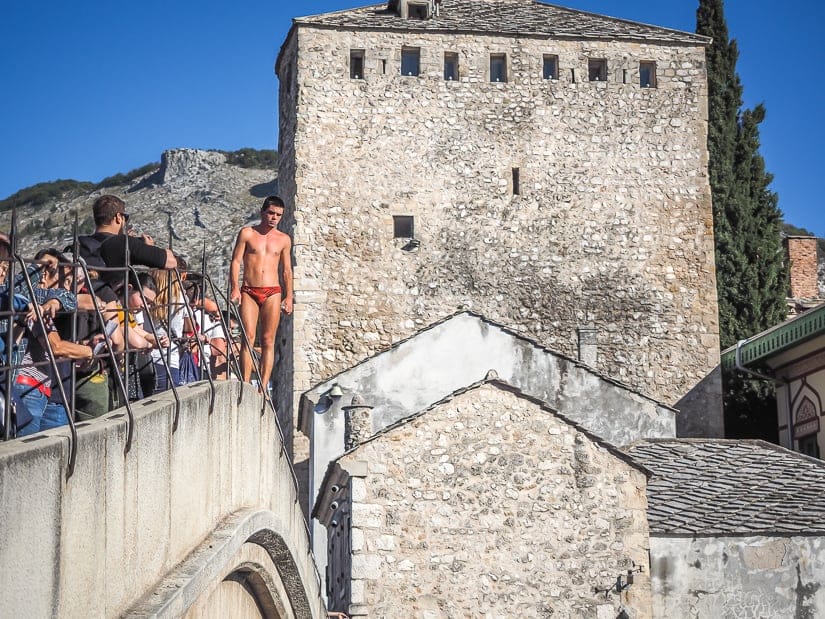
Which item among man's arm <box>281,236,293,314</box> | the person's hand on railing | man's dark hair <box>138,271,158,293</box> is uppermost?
man's arm <box>281,236,293,314</box>

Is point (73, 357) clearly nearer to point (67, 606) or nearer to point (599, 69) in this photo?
point (67, 606)

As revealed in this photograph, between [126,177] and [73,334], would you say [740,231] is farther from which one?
[126,177]

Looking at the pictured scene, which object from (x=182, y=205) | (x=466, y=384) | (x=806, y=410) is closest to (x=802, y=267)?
(x=806, y=410)

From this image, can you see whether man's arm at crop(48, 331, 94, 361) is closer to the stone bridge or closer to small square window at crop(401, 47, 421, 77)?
the stone bridge

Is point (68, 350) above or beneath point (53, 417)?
above

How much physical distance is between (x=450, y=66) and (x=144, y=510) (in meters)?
24.6

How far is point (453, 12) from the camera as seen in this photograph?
31.2m

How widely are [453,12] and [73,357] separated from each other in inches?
1016

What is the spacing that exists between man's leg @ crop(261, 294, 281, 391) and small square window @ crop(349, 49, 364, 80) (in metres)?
18.0

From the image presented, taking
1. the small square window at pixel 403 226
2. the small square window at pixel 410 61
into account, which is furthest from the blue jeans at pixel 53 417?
the small square window at pixel 410 61

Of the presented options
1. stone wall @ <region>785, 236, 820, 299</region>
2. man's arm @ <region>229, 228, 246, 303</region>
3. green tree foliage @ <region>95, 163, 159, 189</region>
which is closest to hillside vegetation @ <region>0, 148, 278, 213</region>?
green tree foliage @ <region>95, 163, 159, 189</region>

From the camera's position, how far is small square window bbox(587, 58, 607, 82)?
3062 centimetres

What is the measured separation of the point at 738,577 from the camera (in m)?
20.1

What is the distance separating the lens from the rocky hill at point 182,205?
72.1m
